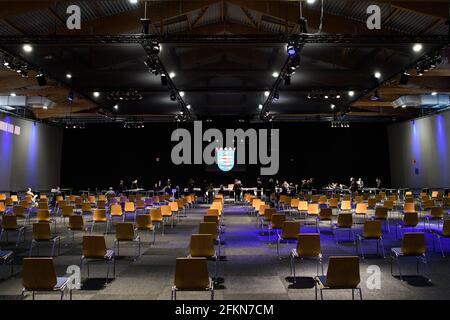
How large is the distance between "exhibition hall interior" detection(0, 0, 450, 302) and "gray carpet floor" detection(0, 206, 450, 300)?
5 cm

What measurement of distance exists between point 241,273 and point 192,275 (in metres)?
2.38

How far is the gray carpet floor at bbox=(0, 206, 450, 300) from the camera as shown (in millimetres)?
5363

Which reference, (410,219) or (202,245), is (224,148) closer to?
(410,219)

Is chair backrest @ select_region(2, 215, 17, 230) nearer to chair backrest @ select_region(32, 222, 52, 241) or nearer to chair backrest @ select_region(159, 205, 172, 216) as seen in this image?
chair backrest @ select_region(32, 222, 52, 241)

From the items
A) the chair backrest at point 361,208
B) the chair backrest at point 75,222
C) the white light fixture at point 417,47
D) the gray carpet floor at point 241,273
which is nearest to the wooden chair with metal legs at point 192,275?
the gray carpet floor at point 241,273

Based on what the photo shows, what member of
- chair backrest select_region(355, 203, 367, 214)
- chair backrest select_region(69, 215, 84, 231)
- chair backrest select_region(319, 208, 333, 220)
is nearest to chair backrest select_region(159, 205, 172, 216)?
chair backrest select_region(69, 215, 84, 231)

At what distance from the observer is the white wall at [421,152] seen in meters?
21.2

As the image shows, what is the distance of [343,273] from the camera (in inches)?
174

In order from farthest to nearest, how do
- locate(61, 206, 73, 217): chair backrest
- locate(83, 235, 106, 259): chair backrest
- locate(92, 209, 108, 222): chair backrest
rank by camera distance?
locate(61, 206, 73, 217): chair backrest < locate(92, 209, 108, 222): chair backrest < locate(83, 235, 106, 259): chair backrest

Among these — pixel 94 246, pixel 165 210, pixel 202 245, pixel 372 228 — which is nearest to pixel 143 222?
pixel 165 210

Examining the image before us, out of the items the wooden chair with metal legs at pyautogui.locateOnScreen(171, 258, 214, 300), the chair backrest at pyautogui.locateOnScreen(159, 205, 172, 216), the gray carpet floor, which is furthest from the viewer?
the chair backrest at pyautogui.locateOnScreen(159, 205, 172, 216)

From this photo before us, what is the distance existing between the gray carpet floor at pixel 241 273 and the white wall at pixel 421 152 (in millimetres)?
13208

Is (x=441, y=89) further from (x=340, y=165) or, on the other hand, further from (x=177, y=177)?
(x=177, y=177)

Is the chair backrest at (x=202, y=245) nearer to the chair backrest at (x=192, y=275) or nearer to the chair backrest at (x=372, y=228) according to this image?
the chair backrest at (x=192, y=275)
